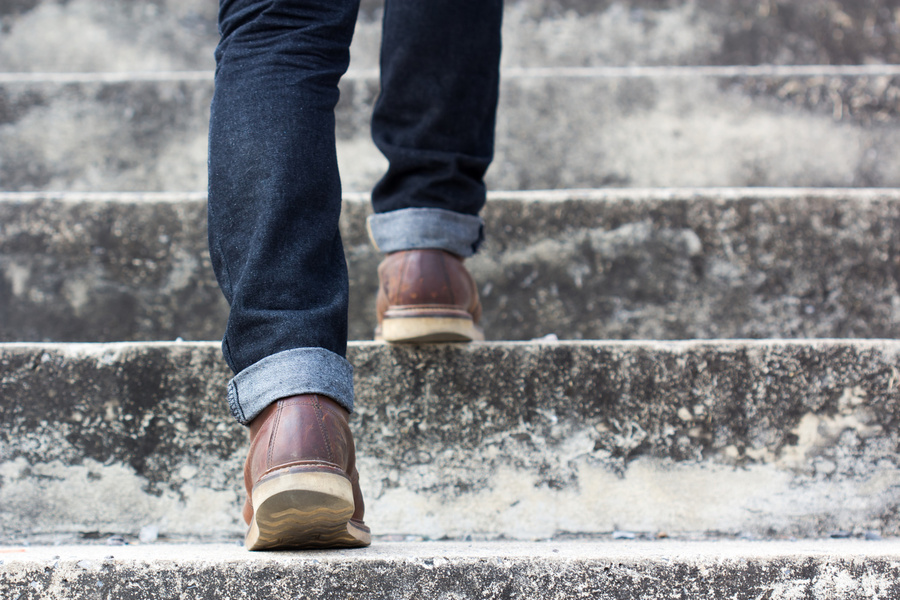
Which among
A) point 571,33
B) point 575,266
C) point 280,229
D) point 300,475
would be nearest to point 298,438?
point 300,475

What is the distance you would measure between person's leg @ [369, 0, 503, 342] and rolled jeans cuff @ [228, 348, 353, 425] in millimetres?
291

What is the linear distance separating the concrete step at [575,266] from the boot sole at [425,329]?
0.42m

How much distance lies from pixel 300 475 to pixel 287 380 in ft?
0.34

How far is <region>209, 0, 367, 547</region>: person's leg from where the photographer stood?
2.46 ft

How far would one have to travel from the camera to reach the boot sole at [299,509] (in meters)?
0.71

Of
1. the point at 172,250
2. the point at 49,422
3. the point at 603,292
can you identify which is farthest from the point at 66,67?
the point at 603,292

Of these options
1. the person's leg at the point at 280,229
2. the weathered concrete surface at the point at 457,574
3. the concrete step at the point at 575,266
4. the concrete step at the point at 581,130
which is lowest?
the weathered concrete surface at the point at 457,574

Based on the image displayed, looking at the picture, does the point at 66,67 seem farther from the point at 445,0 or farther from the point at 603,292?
the point at 603,292

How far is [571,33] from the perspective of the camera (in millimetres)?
2629

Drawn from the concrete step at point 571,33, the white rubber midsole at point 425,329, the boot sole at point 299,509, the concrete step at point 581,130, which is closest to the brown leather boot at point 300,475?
the boot sole at point 299,509

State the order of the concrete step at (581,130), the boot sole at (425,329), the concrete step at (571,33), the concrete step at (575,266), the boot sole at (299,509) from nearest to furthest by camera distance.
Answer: the boot sole at (299,509) < the boot sole at (425,329) < the concrete step at (575,266) < the concrete step at (581,130) < the concrete step at (571,33)

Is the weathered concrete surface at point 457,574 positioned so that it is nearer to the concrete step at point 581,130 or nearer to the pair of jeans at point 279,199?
Answer: the pair of jeans at point 279,199

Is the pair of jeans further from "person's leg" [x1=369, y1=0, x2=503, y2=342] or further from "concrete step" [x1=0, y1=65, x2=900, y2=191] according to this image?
"concrete step" [x1=0, y1=65, x2=900, y2=191]

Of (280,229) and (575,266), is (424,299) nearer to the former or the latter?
(280,229)
